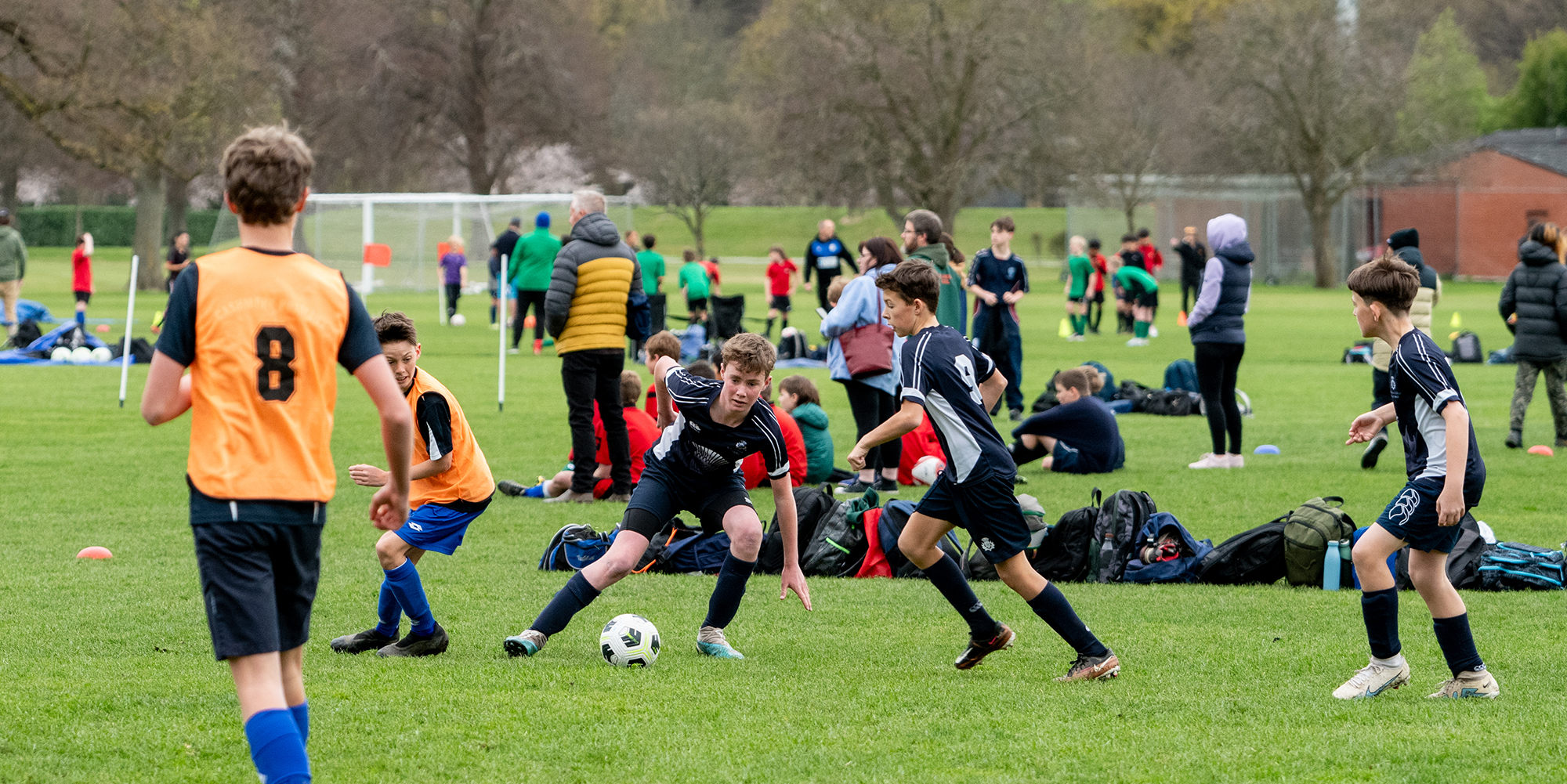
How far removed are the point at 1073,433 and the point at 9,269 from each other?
17721 millimetres

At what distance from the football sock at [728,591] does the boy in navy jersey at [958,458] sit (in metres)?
0.70

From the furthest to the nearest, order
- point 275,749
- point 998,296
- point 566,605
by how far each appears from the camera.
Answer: point 998,296 → point 566,605 → point 275,749

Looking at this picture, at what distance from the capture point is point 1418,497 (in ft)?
16.7

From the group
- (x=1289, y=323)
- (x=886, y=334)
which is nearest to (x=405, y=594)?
(x=886, y=334)

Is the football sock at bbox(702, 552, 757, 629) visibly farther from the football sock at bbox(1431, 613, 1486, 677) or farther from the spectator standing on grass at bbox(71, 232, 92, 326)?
the spectator standing on grass at bbox(71, 232, 92, 326)

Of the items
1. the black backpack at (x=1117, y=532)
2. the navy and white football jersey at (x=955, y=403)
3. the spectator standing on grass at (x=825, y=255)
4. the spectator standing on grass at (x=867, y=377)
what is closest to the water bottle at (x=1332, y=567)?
the black backpack at (x=1117, y=532)

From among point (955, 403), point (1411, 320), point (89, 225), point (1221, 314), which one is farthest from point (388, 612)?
point (89, 225)

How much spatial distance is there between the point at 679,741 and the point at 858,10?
4294cm

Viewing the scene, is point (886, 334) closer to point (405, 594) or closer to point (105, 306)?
point (405, 594)

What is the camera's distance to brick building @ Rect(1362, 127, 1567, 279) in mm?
49062

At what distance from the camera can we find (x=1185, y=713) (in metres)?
5.07

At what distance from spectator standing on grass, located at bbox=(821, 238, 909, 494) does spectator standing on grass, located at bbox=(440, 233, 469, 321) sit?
19.0 metres

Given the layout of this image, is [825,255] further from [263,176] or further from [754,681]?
[263,176]

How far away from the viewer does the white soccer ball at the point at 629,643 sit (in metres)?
5.84
